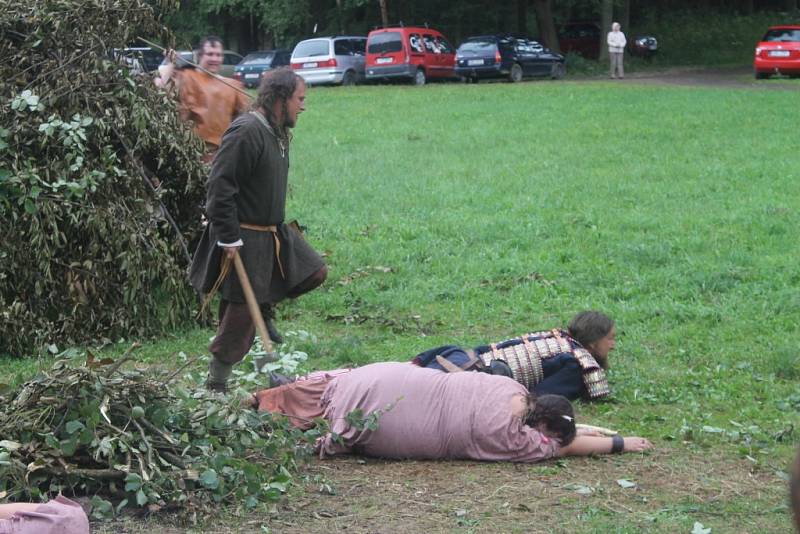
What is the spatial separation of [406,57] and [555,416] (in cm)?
2526

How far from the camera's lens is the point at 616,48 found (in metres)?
30.0

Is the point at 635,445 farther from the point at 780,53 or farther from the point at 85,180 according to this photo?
the point at 780,53

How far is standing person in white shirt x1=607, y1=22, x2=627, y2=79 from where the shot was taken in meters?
29.8

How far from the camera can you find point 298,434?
5.41 m

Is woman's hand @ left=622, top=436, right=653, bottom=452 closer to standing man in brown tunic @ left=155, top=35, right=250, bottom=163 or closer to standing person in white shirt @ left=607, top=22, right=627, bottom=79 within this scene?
standing man in brown tunic @ left=155, top=35, right=250, bottom=163

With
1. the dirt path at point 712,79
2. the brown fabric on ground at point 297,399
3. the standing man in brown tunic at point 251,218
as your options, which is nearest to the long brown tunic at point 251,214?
the standing man in brown tunic at point 251,218

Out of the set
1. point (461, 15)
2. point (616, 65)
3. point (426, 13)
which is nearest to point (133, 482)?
point (616, 65)

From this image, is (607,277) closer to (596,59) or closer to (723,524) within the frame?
(723,524)

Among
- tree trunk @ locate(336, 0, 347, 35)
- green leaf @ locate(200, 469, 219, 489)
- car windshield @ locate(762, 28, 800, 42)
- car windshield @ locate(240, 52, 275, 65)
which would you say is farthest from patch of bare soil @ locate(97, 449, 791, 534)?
tree trunk @ locate(336, 0, 347, 35)

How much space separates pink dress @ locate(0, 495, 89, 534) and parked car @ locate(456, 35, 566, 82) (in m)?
26.4

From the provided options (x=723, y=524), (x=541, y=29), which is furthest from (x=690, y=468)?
(x=541, y=29)

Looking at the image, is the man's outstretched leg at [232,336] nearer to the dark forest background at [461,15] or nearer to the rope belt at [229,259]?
the rope belt at [229,259]

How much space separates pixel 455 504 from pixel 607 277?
461 centimetres

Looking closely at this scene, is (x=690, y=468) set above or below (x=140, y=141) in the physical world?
below
